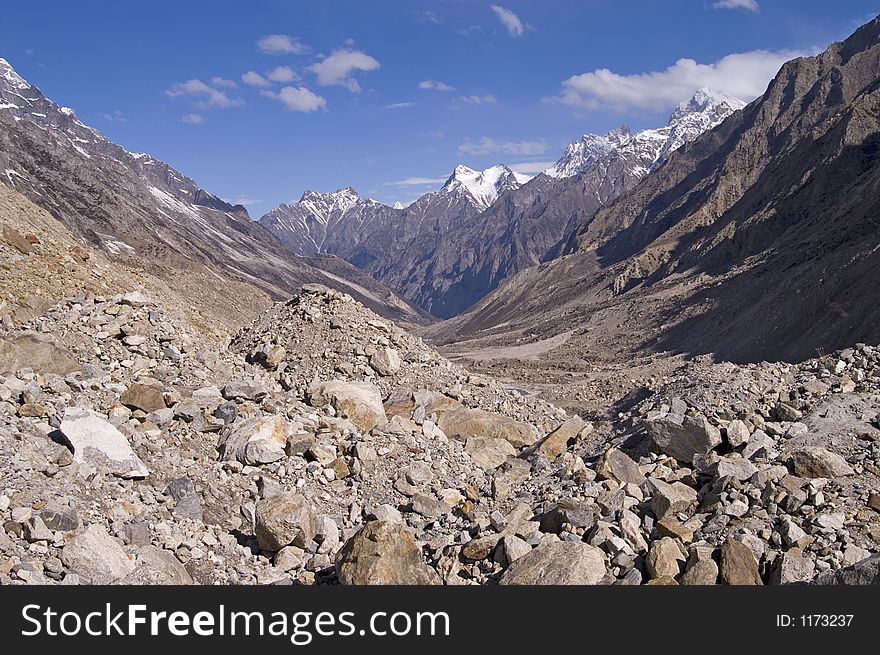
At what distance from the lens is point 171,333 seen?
13.2m

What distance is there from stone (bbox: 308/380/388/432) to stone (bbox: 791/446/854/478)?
23.0ft

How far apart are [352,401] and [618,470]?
5.24 meters

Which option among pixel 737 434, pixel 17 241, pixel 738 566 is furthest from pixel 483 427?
pixel 17 241

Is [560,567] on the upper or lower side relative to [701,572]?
upper

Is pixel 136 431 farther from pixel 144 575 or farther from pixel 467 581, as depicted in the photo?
pixel 467 581

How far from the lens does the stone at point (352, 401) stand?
12906 mm

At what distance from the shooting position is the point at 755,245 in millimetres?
64688

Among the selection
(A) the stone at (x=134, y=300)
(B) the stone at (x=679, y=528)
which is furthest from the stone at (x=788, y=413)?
(A) the stone at (x=134, y=300)

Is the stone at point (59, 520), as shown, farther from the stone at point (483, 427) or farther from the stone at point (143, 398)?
the stone at point (483, 427)

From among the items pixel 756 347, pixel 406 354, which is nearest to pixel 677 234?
pixel 756 347

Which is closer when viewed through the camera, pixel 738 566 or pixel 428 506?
pixel 738 566

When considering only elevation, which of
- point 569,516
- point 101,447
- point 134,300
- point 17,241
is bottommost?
point 569,516

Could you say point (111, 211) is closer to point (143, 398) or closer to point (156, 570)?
point (143, 398)

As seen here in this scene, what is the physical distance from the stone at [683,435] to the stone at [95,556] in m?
8.19
